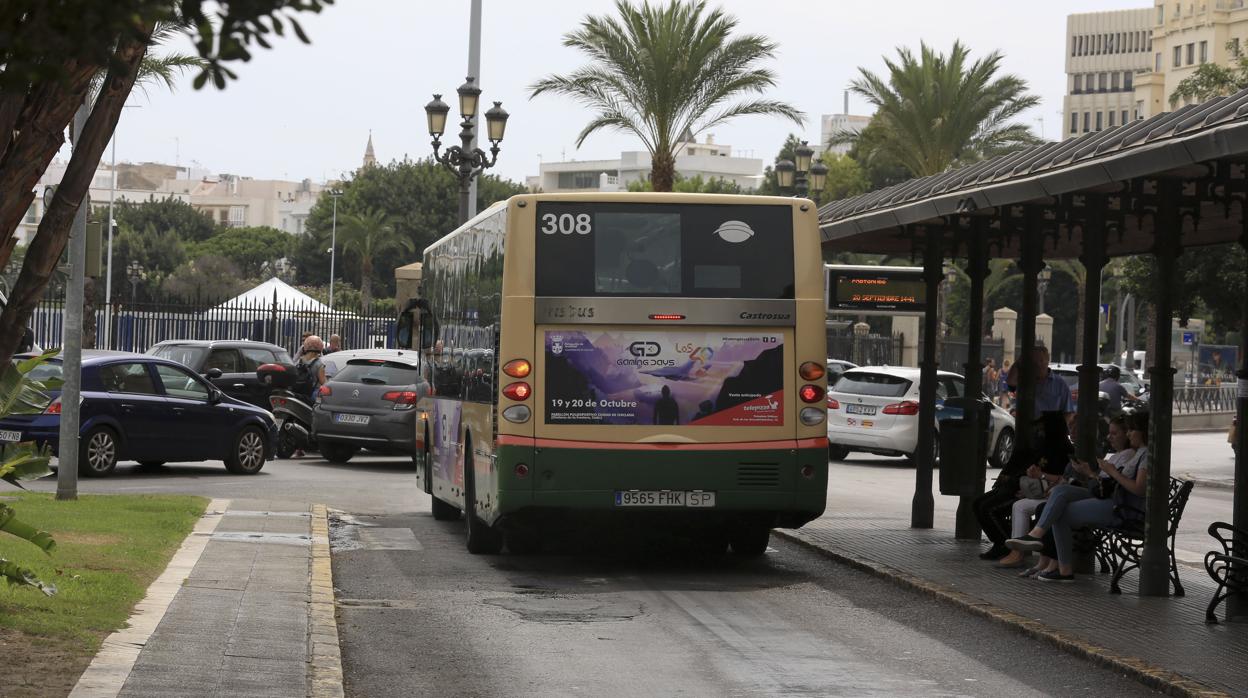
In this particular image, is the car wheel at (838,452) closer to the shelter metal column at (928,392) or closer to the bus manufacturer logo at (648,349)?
the shelter metal column at (928,392)

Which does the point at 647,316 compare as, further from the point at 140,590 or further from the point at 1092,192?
the point at 140,590

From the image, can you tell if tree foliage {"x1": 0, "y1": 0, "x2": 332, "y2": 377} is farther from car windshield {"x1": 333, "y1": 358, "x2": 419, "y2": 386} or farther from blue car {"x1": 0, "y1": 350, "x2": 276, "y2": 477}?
car windshield {"x1": 333, "y1": 358, "x2": 419, "y2": 386}

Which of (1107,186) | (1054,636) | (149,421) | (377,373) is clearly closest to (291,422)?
(377,373)

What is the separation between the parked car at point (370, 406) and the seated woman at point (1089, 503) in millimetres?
13514

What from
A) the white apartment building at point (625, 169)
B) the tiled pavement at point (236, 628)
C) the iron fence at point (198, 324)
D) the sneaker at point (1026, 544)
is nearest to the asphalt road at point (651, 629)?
the tiled pavement at point (236, 628)

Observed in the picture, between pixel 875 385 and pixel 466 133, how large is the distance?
26.1ft

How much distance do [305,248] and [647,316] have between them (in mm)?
106815

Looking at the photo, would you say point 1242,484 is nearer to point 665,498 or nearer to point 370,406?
point 665,498

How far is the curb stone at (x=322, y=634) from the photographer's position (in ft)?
26.8

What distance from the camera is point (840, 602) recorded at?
1212cm

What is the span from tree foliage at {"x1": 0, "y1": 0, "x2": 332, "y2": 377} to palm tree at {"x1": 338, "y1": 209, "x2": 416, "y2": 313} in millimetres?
90055

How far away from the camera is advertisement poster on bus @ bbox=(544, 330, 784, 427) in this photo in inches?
509

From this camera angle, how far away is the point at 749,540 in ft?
48.6

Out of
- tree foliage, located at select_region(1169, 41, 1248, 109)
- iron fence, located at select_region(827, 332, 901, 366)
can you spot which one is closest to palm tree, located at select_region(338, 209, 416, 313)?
iron fence, located at select_region(827, 332, 901, 366)
